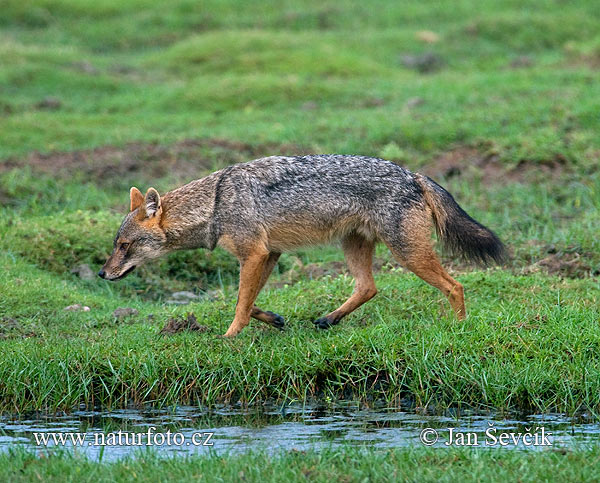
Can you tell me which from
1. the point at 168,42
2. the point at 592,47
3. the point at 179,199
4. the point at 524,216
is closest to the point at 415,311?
the point at 179,199

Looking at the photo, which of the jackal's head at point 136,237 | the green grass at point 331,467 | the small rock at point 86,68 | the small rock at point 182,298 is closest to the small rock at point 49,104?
the small rock at point 86,68

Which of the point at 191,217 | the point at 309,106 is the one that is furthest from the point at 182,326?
the point at 309,106

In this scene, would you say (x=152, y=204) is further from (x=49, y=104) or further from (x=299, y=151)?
(x=49, y=104)

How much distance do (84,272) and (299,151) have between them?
481cm

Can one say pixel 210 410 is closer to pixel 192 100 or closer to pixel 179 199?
pixel 179 199

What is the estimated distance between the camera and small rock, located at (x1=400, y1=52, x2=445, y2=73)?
22125 mm

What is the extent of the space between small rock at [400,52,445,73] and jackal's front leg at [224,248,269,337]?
14.8 meters

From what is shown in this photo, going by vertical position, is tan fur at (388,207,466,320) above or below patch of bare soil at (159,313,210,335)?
above

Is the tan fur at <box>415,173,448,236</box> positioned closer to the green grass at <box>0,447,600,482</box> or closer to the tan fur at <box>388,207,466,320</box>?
the tan fur at <box>388,207,466,320</box>

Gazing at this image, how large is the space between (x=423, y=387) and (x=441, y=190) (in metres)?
1.96

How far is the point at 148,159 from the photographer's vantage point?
14.5m

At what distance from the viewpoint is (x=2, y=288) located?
368 inches

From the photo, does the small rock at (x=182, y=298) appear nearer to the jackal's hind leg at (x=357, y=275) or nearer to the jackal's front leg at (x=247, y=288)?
the jackal's front leg at (x=247, y=288)

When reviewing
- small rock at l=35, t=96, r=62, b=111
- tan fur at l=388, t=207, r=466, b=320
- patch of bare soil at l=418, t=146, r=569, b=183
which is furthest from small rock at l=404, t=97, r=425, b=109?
tan fur at l=388, t=207, r=466, b=320
